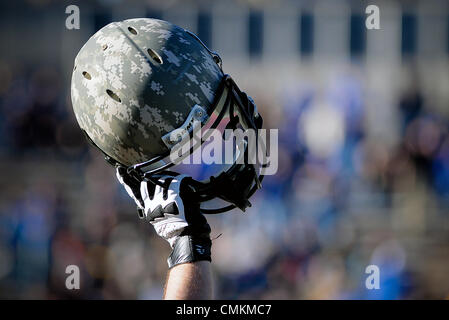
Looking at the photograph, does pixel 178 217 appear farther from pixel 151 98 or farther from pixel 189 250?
pixel 151 98

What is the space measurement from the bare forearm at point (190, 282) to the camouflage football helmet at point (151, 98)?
0.26m

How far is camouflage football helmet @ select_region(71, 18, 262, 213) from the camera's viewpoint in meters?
2.38

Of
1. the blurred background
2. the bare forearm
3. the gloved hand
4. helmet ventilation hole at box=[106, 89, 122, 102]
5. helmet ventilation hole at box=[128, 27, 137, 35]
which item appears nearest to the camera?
the bare forearm

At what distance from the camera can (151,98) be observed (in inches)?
93.0

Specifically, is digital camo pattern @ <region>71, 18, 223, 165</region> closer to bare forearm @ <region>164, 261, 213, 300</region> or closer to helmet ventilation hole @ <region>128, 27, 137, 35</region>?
helmet ventilation hole @ <region>128, 27, 137, 35</region>

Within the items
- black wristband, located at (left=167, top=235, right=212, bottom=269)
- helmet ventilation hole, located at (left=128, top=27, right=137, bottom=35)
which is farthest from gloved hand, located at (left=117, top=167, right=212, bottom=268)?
helmet ventilation hole, located at (left=128, top=27, right=137, bottom=35)

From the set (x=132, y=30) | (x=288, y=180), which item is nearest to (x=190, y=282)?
(x=132, y=30)

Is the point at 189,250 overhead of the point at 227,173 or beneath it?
beneath

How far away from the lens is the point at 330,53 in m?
9.91

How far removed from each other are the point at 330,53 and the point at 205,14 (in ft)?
6.13

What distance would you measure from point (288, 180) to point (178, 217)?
4.94 m

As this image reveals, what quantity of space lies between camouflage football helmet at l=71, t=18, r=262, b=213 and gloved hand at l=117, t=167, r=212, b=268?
1.9 inches

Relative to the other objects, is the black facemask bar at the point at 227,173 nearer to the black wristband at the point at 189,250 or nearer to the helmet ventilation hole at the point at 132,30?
the black wristband at the point at 189,250
